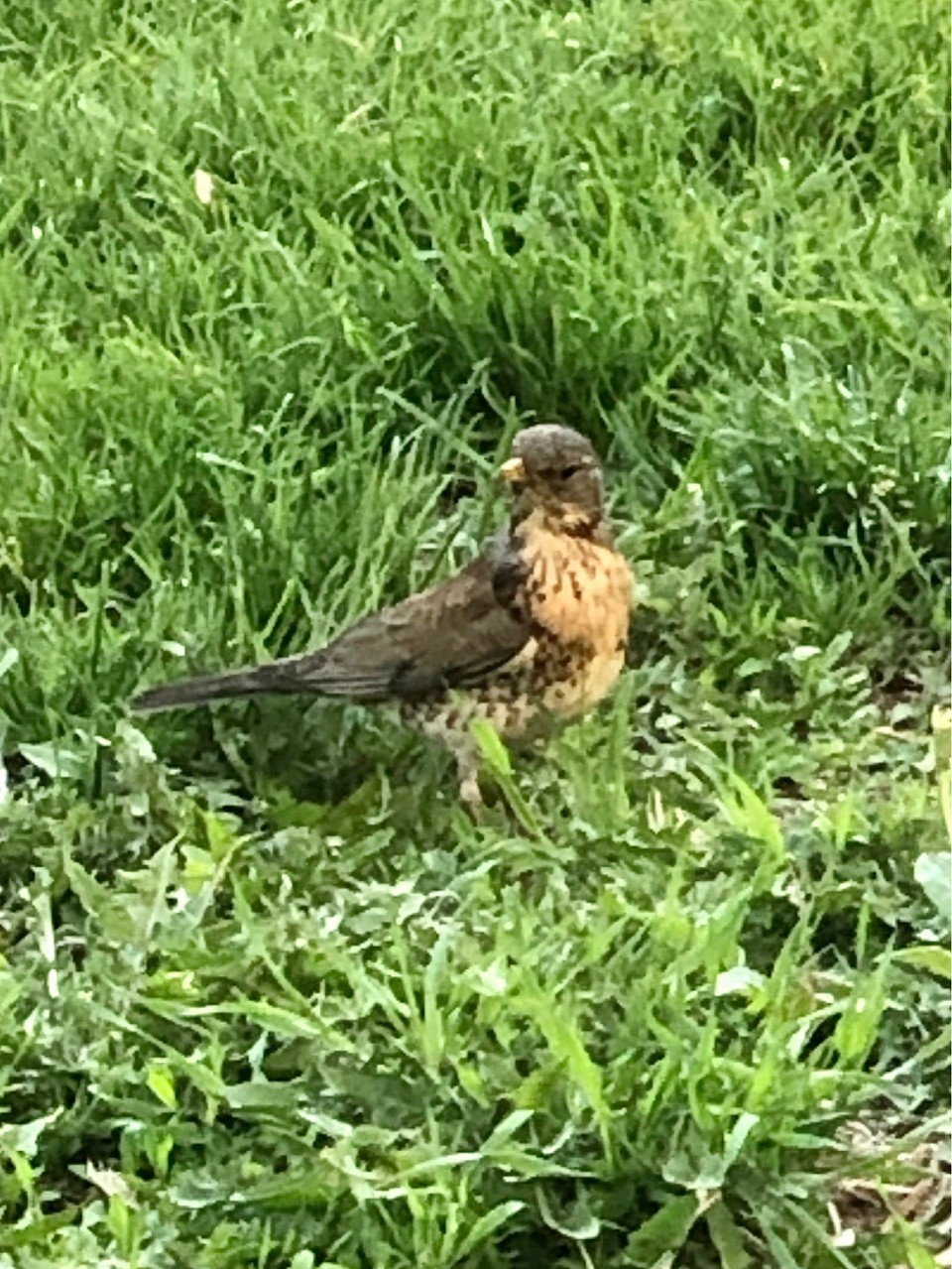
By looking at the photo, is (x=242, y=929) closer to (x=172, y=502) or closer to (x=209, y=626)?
(x=209, y=626)

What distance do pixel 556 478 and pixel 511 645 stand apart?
226 mm

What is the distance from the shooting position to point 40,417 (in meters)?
4.01

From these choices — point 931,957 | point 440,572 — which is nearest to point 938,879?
point 931,957

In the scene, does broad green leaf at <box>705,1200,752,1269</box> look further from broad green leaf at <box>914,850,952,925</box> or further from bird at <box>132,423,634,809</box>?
bird at <box>132,423,634,809</box>

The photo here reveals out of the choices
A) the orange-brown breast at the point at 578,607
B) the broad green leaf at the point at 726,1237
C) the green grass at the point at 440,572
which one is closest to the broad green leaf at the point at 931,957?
the green grass at the point at 440,572

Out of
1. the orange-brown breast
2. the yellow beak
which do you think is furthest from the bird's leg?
the yellow beak

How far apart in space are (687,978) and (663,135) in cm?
239

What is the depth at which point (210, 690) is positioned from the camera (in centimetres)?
330

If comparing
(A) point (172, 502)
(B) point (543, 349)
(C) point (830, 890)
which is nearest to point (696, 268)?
(B) point (543, 349)

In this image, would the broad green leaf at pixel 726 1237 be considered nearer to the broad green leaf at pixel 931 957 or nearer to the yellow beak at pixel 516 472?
the broad green leaf at pixel 931 957

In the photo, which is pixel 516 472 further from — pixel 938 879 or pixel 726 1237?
pixel 726 1237

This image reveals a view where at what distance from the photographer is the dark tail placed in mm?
3305

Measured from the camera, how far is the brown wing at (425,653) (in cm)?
329

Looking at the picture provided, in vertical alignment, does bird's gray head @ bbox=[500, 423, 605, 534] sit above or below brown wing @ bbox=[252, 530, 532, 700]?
above
